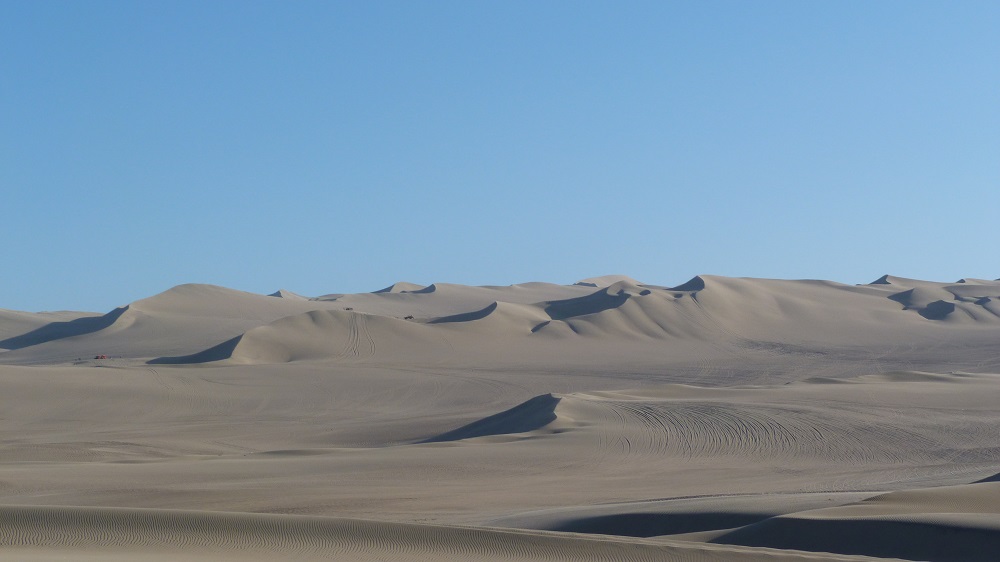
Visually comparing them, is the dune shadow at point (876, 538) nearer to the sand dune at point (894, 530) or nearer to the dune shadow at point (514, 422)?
the sand dune at point (894, 530)

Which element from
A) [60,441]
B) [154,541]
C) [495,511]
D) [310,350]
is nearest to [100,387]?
[60,441]

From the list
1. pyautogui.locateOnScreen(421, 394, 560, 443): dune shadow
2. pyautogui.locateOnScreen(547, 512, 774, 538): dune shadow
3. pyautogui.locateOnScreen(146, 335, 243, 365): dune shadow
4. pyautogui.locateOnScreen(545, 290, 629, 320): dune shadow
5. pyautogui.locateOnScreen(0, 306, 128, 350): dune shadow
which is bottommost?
pyautogui.locateOnScreen(547, 512, 774, 538): dune shadow

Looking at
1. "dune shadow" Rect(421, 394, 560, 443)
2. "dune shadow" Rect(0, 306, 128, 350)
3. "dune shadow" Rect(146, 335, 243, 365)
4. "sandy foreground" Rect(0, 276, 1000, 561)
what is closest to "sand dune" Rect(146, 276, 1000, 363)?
"dune shadow" Rect(146, 335, 243, 365)

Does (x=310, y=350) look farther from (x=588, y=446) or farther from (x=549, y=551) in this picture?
(x=549, y=551)

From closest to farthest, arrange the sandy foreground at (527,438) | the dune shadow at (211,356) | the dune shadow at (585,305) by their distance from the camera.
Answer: the sandy foreground at (527,438) < the dune shadow at (211,356) < the dune shadow at (585,305)

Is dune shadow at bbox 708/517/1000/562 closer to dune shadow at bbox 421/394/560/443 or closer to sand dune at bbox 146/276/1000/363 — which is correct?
dune shadow at bbox 421/394/560/443

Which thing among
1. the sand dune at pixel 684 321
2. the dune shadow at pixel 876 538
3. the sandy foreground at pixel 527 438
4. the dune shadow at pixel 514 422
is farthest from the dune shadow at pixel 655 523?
the sand dune at pixel 684 321

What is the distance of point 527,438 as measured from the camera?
854 inches

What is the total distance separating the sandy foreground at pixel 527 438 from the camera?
10.2 meters

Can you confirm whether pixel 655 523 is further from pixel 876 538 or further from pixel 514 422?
pixel 514 422

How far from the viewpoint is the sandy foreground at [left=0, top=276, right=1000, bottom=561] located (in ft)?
33.4

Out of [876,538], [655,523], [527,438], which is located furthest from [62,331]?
[876,538]

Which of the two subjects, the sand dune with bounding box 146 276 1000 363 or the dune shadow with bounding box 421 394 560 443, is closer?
the dune shadow with bounding box 421 394 560 443

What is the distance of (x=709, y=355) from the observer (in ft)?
149
